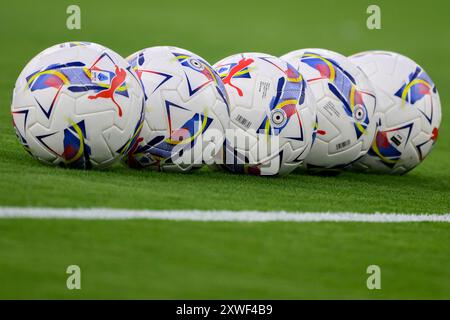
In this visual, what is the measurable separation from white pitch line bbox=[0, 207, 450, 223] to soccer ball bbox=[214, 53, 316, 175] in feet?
5.11

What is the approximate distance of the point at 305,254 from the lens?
7.46 metres

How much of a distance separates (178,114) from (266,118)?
99 centimetres

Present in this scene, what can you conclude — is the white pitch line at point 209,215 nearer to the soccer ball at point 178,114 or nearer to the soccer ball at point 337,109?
the soccer ball at point 178,114

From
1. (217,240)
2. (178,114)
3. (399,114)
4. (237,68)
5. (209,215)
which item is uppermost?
(237,68)

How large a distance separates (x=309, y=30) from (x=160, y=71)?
782 inches

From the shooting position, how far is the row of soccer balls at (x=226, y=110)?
9.27m

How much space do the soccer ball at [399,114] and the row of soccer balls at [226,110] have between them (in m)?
0.01

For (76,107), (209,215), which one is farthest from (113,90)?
(209,215)

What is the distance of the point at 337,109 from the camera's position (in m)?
10.9

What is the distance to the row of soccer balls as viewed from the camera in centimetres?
927

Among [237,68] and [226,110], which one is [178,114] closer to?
[226,110]

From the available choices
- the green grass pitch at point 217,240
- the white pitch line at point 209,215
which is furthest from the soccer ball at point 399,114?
the white pitch line at point 209,215

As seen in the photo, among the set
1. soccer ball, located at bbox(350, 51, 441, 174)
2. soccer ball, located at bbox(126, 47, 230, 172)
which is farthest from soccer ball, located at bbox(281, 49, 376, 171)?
soccer ball, located at bbox(126, 47, 230, 172)

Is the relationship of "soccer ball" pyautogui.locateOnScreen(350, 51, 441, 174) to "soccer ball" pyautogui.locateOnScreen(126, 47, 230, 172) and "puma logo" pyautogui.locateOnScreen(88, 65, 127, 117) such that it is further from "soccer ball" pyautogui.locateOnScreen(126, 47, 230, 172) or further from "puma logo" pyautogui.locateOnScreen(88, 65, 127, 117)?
"puma logo" pyautogui.locateOnScreen(88, 65, 127, 117)
